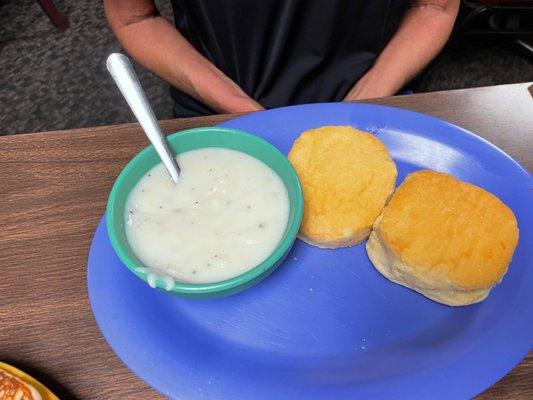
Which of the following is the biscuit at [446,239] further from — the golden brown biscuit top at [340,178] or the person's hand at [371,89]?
the person's hand at [371,89]

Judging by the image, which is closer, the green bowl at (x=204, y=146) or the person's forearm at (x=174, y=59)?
the green bowl at (x=204, y=146)

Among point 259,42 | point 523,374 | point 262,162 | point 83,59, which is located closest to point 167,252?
point 262,162

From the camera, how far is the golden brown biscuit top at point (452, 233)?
692 mm

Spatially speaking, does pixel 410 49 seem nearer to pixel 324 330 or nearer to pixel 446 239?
pixel 446 239

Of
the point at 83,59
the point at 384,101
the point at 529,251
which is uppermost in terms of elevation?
the point at 384,101

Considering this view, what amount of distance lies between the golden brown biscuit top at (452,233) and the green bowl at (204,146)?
0.51 ft

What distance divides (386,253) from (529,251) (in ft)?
0.76

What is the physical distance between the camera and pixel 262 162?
31.3 inches

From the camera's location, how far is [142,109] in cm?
77

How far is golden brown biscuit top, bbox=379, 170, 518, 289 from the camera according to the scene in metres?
0.69

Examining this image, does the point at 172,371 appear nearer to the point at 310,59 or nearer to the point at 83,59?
the point at 310,59

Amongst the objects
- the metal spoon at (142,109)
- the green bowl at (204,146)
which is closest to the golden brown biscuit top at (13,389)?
the green bowl at (204,146)

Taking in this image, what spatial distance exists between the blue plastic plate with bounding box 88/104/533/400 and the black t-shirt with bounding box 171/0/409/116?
1.59ft

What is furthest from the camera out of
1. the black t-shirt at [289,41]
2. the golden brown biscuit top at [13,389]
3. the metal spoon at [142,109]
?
the black t-shirt at [289,41]
